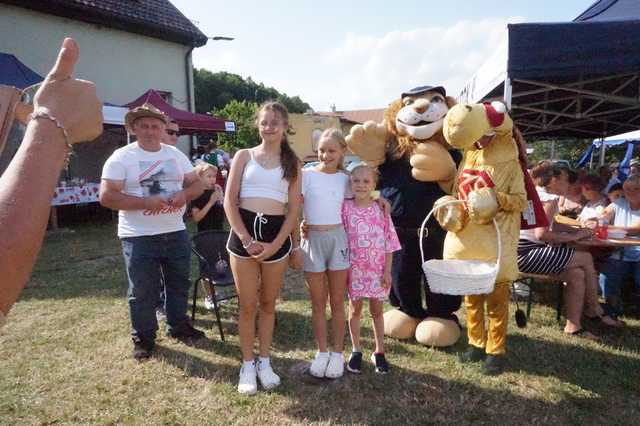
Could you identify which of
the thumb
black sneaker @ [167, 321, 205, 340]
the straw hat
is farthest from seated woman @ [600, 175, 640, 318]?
the thumb

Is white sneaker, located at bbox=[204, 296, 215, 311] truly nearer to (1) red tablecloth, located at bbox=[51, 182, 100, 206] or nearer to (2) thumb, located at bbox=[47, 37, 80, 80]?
(2) thumb, located at bbox=[47, 37, 80, 80]

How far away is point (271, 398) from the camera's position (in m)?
2.71

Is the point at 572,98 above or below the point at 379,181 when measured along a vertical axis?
above

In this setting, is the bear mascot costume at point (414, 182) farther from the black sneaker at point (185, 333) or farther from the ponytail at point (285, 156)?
the black sneaker at point (185, 333)

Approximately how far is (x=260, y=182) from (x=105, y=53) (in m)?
10.3

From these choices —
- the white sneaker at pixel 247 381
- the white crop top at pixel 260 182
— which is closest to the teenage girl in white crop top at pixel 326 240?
the white crop top at pixel 260 182

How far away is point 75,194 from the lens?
8.53 metres

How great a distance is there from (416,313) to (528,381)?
38.7 inches

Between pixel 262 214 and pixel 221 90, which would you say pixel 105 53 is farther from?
pixel 221 90

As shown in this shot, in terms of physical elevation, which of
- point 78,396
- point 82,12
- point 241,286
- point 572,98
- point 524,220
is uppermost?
point 82,12

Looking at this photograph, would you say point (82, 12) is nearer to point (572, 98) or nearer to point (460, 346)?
point (572, 98)

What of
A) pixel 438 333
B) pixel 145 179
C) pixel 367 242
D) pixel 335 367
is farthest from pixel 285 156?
pixel 438 333

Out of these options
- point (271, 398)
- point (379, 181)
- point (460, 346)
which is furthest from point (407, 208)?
point (271, 398)

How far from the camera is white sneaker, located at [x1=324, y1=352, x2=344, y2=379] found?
115 inches
